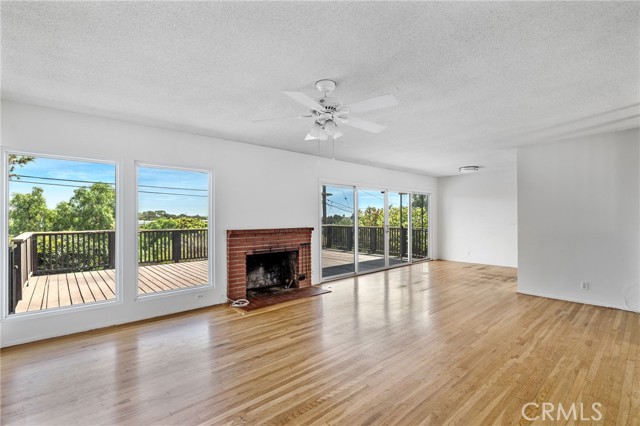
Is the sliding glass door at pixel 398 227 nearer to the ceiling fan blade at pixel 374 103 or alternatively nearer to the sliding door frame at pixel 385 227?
the sliding door frame at pixel 385 227

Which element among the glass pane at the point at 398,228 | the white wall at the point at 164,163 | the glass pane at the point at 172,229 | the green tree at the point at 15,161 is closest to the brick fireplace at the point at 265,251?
the white wall at the point at 164,163

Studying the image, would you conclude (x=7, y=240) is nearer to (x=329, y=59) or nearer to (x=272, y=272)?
(x=272, y=272)

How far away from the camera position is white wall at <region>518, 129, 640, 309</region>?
419 centimetres

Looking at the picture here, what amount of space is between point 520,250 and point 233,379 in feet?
16.3

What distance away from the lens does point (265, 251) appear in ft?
16.7

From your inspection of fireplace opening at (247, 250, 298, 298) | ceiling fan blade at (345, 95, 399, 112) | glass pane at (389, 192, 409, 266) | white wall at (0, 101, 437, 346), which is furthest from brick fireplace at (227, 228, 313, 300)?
ceiling fan blade at (345, 95, 399, 112)

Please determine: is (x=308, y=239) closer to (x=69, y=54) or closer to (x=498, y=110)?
(x=498, y=110)

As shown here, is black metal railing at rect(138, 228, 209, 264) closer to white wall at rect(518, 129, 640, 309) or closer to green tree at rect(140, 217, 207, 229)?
green tree at rect(140, 217, 207, 229)

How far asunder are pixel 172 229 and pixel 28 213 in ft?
5.08

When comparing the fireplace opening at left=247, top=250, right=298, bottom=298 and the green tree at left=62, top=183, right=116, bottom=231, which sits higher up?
the green tree at left=62, top=183, right=116, bottom=231

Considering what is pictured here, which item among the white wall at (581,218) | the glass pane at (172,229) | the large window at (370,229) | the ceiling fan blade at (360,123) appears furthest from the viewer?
the large window at (370,229)

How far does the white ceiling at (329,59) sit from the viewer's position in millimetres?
1759

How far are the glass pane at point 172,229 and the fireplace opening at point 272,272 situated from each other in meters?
0.90

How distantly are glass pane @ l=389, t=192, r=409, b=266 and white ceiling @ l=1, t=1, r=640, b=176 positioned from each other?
13.1 feet
